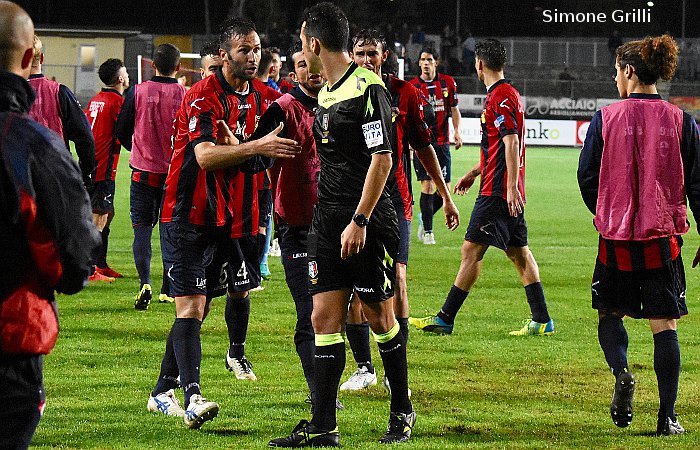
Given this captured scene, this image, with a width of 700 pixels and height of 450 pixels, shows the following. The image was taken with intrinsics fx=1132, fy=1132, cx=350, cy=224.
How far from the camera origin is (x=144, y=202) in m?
10.9

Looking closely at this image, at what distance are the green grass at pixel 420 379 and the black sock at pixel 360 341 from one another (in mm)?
195

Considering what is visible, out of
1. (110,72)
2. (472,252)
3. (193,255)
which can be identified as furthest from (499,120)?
(110,72)

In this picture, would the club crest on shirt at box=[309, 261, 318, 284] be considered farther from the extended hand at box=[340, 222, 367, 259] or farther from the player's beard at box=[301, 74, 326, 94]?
the player's beard at box=[301, 74, 326, 94]

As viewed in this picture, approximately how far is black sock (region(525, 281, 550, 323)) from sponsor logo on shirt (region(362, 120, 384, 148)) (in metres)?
4.24

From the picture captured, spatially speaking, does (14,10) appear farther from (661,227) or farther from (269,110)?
(661,227)

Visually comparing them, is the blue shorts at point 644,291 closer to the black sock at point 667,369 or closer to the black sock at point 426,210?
the black sock at point 667,369

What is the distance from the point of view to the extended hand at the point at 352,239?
18.6 ft

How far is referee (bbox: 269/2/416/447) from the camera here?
5.75 meters

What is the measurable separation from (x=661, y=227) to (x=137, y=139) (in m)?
5.90

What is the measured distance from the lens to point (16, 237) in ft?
11.2

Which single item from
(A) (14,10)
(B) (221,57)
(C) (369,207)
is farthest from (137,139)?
(A) (14,10)

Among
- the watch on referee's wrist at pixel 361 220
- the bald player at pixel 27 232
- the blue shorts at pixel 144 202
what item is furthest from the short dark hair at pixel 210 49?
the bald player at pixel 27 232

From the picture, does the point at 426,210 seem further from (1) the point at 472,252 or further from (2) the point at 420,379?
(2) the point at 420,379

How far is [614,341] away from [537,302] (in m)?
3.13
